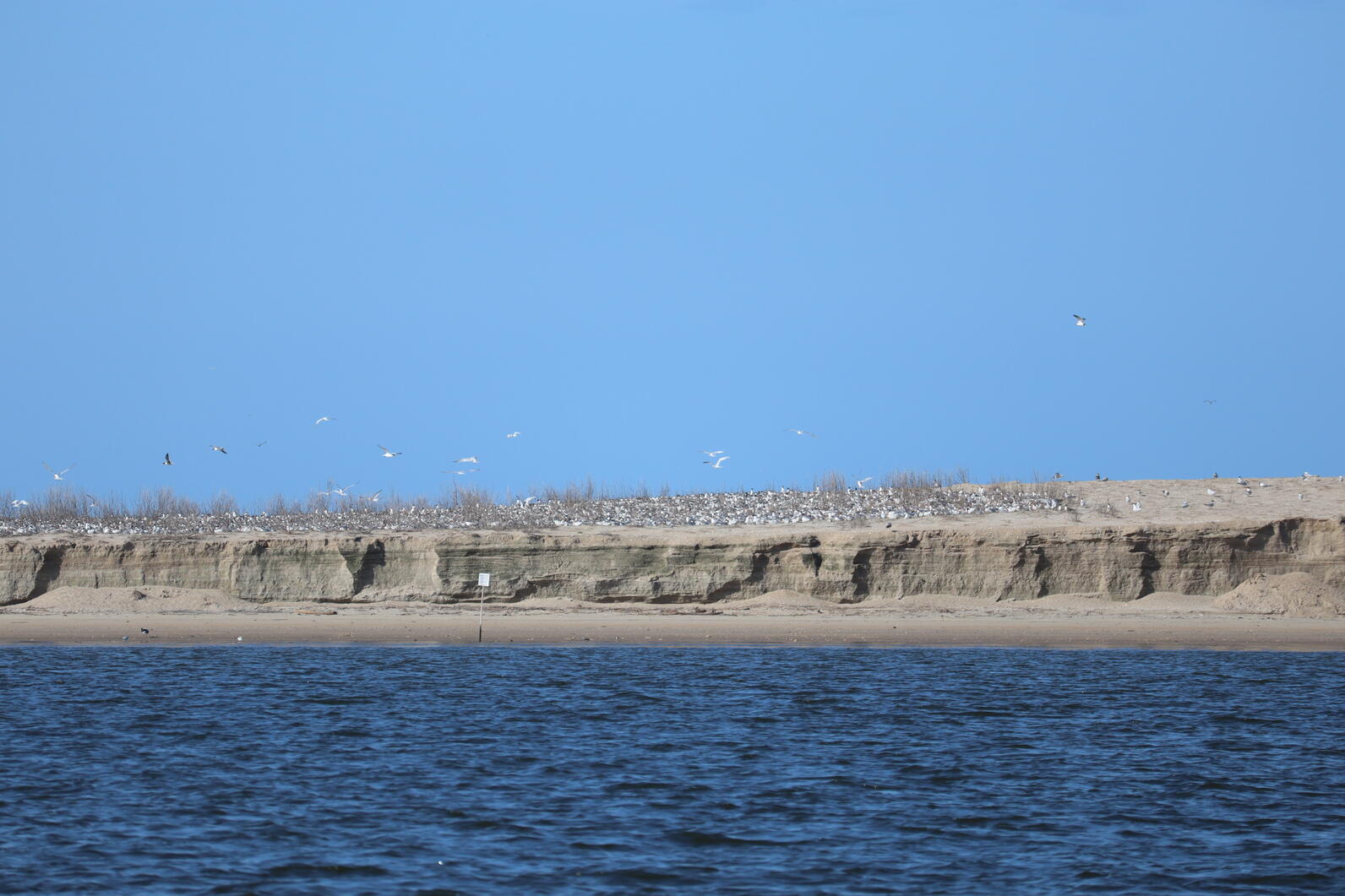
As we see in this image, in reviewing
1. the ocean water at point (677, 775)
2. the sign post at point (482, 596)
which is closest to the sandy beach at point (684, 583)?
the sign post at point (482, 596)

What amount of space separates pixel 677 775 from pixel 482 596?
678 inches

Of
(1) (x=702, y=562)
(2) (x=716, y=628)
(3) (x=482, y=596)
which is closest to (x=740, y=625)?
(2) (x=716, y=628)

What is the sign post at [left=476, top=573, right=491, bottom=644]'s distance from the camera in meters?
32.3

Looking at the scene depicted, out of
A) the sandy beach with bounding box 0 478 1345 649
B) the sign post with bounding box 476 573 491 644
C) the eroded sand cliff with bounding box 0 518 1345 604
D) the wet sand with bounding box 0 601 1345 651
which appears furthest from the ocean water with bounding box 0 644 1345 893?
the eroded sand cliff with bounding box 0 518 1345 604

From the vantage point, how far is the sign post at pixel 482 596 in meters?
32.3

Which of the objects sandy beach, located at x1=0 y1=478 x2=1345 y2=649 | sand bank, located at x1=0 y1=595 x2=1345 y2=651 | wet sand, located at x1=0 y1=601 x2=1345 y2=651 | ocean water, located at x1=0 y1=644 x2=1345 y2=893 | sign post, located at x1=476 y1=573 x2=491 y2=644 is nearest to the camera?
ocean water, located at x1=0 y1=644 x2=1345 y2=893

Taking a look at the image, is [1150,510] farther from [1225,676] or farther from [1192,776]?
[1192,776]

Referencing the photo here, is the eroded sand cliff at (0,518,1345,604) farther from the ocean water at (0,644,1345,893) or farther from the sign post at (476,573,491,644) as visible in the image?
the ocean water at (0,644,1345,893)

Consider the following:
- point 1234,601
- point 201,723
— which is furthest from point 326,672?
point 1234,601

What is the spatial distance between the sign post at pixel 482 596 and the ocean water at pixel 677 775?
4.79 feet

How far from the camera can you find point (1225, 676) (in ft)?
91.5

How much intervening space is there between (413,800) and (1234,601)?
24246 millimetres

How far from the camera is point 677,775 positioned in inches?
724

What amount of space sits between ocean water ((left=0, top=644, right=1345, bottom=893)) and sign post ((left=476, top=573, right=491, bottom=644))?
4.79 feet
